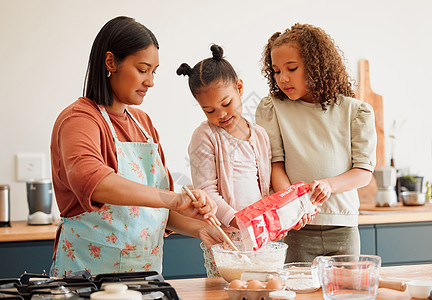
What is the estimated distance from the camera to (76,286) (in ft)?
3.64

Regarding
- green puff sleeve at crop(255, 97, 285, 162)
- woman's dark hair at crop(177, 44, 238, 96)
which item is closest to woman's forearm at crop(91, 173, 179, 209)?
woman's dark hair at crop(177, 44, 238, 96)

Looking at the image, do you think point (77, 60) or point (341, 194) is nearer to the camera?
point (341, 194)

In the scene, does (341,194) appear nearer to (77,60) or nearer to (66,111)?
(66,111)

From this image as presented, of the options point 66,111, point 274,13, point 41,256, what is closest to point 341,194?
point 66,111

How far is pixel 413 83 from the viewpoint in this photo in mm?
3113

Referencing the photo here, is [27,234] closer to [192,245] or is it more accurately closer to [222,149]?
[192,245]

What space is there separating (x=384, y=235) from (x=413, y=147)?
741 mm

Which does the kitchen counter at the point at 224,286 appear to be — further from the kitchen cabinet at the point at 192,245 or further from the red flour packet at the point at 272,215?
the kitchen cabinet at the point at 192,245

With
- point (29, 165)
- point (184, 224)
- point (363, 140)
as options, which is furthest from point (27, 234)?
point (363, 140)

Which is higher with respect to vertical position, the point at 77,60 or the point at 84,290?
the point at 77,60

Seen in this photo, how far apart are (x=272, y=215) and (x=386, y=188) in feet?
5.19

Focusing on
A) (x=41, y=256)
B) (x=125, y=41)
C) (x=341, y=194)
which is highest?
(x=125, y=41)

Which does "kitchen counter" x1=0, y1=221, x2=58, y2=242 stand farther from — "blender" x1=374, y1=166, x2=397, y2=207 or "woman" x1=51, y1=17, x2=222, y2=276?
"blender" x1=374, y1=166, x2=397, y2=207

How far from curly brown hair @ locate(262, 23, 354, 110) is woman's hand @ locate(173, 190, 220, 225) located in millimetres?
587
